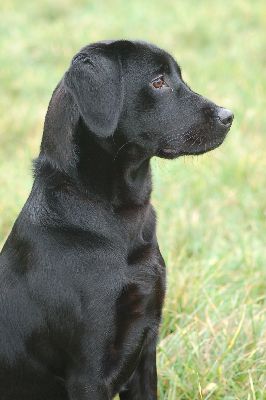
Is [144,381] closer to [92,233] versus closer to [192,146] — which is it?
[92,233]

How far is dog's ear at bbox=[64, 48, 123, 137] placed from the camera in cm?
218

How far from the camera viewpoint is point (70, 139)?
2238mm

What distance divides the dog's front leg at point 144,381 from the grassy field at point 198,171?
0.43ft

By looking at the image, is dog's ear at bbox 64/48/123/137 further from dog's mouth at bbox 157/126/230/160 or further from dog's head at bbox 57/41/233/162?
dog's mouth at bbox 157/126/230/160

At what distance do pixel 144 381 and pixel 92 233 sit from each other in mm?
640

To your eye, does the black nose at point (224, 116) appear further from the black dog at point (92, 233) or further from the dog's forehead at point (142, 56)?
the dog's forehead at point (142, 56)

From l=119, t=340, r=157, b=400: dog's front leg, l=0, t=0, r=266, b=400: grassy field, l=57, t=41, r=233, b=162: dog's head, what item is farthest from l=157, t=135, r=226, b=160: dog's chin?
l=119, t=340, r=157, b=400: dog's front leg

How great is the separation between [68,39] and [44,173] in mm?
4946

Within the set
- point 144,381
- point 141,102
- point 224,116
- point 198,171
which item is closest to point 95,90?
point 141,102

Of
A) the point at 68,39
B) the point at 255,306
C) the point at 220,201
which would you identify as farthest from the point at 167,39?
the point at 255,306

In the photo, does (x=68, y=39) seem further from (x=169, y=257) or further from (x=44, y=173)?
(x=44, y=173)

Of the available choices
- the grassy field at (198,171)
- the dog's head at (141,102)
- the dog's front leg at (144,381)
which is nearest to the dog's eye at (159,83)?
Answer: the dog's head at (141,102)

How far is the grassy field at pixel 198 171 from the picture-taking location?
286 cm

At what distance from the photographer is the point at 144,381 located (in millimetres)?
2594
